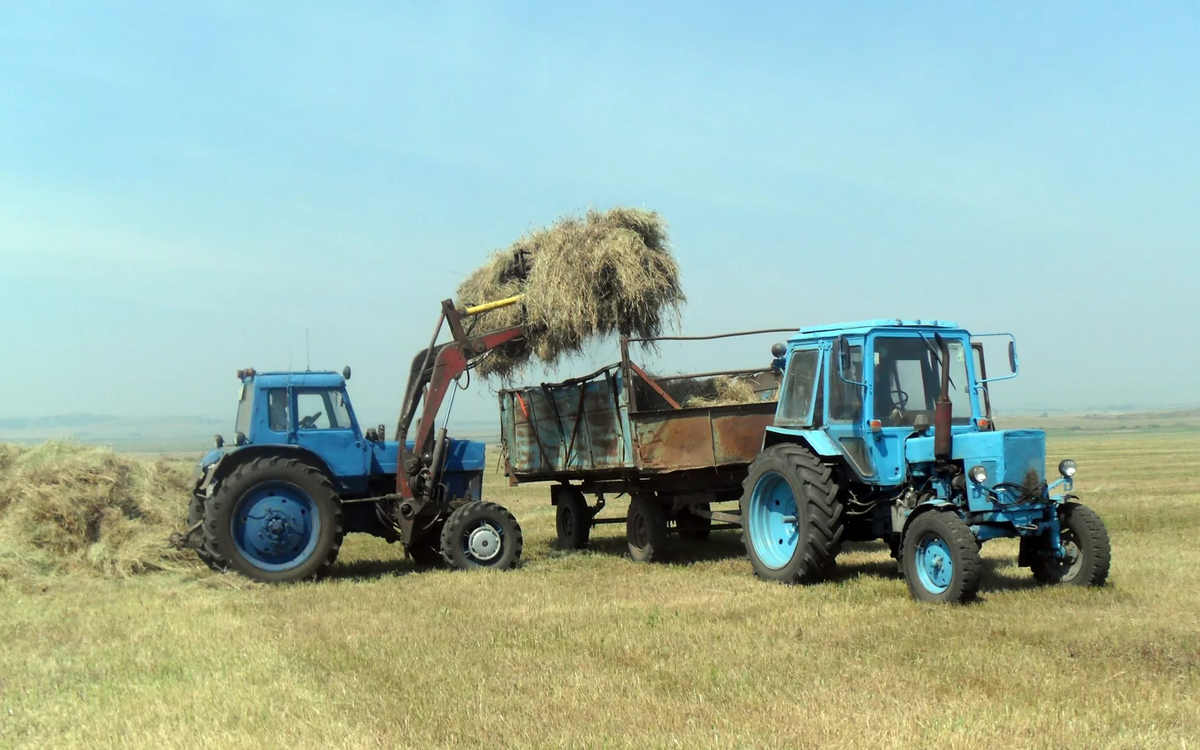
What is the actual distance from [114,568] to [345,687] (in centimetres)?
585

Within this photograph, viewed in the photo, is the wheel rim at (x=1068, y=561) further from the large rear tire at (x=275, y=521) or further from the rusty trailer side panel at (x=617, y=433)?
the large rear tire at (x=275, y=521)

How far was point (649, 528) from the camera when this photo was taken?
40.6 ft

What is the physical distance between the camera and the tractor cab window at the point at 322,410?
11750 millimetres

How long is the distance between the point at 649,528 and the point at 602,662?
5.29 metres

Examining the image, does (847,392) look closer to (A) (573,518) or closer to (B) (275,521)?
(A) (573,518)

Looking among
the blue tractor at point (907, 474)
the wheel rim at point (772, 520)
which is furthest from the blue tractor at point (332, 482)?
the blue tractor at point (907, 474)

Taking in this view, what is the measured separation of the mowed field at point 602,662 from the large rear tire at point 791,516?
283 millimetres

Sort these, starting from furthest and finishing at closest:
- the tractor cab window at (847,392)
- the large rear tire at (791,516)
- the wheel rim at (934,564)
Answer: the tractor cab window at (847,392)
the large rear tire at (791,516)
the wheel rim at (934,564)

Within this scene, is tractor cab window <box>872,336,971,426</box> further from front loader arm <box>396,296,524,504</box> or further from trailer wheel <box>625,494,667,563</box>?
Result: front loader arm <box>396,296,524,504</box>

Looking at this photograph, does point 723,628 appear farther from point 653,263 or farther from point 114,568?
point 114,568

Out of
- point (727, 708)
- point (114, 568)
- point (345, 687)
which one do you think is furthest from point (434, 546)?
point (727, 708)

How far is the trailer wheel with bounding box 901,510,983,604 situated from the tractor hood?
1.65 ft

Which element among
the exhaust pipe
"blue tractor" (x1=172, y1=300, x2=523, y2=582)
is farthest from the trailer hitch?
the exhaust pipe

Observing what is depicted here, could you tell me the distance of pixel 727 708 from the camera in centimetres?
592
